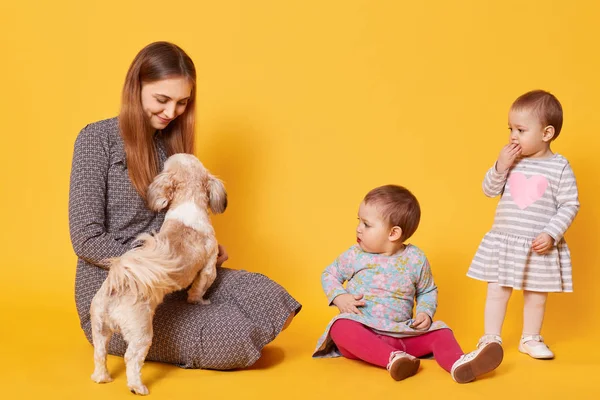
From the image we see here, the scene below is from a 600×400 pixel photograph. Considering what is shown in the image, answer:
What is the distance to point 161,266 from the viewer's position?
3.08m

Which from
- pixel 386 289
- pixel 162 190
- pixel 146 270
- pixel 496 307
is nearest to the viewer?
pixel 146 270

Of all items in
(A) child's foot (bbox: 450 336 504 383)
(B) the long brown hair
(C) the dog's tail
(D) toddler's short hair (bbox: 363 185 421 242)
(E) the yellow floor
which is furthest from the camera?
(D) toddler's short hair (bbox: 363 185 421 242)

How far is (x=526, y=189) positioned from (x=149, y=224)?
5.74ft

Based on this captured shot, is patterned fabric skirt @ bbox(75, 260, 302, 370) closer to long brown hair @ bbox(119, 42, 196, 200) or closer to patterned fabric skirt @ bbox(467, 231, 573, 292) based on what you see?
long brown hair @ bbox(119, 42, 196, 200)

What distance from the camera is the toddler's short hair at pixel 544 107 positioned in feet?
12.1

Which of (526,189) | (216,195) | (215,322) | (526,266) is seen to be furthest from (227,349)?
(526,189)

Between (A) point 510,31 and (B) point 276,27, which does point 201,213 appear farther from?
(A) point 510,31

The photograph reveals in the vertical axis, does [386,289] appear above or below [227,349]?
above

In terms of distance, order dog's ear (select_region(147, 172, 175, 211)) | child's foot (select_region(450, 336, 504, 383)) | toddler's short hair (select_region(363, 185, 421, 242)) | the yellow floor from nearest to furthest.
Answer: the yellow floor → child's foot (select_region(450, 336, 504, 383)) → dog's ear (select_region(147, 172, 175, 211)) → toddler's short hair (select_region(363, 185, 421, 242))

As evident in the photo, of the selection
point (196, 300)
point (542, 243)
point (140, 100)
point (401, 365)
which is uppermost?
point (140, 100)

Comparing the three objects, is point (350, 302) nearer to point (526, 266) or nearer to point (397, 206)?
point (397, 206)

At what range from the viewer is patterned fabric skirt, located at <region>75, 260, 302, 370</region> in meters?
3.38

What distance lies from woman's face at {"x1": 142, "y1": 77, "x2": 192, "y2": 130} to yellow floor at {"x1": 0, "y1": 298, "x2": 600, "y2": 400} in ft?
3.58

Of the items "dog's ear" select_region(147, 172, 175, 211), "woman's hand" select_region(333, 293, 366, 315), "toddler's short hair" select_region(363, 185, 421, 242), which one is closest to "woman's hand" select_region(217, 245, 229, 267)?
"dog's ear" select_region(147, 172, 175, 211)
